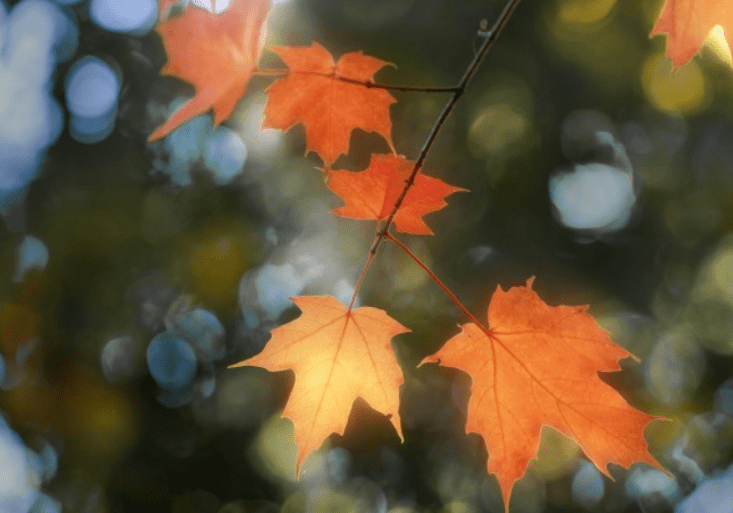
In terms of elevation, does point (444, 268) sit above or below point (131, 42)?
below

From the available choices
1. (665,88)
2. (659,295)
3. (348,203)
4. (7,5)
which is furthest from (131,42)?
(659,295)

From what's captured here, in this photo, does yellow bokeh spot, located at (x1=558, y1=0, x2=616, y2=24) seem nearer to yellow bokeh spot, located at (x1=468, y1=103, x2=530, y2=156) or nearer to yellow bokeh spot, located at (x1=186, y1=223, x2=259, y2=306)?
yellow bokeh spot, located at (x1=468, y1=103, x2=530, y2=156)

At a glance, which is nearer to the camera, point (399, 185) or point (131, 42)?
point (399, 185)

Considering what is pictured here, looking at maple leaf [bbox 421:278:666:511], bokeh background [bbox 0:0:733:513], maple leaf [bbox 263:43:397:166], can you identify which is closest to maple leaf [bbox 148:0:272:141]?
maple leaf [bbox 263:43:397:166]

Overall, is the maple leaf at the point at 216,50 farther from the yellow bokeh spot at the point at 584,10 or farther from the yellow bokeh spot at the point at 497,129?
the yellow bokeh spot at the point at 584,10

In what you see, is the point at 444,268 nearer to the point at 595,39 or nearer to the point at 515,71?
the point at 515,71

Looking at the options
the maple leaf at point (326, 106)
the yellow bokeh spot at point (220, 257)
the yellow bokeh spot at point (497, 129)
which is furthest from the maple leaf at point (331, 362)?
the yellow bokeh spot at point (497, 129)
